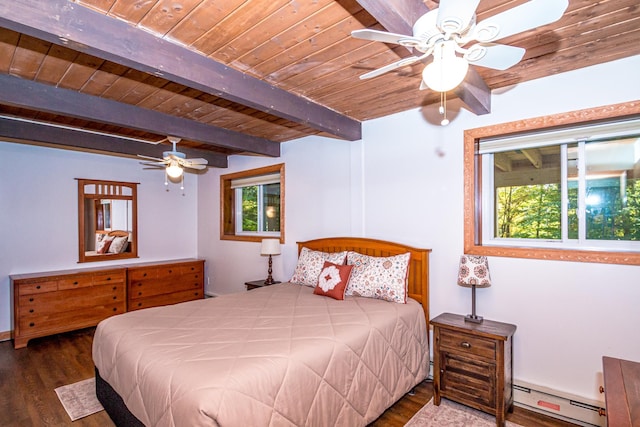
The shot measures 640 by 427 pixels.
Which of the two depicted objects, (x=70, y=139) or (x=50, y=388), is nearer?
(x=50, y=388)

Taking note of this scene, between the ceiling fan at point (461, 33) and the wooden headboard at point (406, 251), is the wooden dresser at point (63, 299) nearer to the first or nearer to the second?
the wooden headboard at point (406, 251)

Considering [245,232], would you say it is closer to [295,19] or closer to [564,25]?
[295,19]

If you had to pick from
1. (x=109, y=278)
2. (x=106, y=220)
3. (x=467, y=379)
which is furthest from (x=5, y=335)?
(x=467, y=379)

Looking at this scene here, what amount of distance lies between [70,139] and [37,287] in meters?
1.70

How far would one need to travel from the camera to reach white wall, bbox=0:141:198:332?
390 centimetres

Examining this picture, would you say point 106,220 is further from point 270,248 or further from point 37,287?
point 270,248

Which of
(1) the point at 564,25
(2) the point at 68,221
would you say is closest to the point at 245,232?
(2) the point at 68,221

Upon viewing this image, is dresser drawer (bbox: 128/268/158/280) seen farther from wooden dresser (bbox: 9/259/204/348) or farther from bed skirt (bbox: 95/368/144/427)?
bed skirt (bbox: 95/368/144/427)

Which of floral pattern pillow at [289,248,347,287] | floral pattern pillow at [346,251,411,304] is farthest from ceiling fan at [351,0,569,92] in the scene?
floral pattern pillow at [289,248,347,287]

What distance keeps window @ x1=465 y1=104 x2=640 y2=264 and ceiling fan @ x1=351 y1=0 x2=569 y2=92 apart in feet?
4.08

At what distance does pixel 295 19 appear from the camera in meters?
1.73

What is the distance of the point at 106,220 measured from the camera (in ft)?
15.2

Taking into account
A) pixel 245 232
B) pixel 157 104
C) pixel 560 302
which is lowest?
pixel 560 302

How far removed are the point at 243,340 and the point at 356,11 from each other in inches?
73.8
